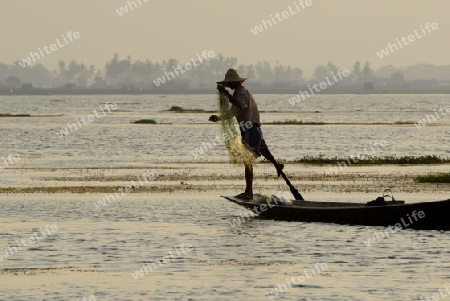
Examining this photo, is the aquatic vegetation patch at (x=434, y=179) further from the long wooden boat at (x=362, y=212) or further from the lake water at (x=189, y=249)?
the long wooden boat at (x=362, y=212)

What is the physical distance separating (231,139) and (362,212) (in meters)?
4.31

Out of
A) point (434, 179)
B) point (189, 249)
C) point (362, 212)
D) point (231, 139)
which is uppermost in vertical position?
point (231, 139)

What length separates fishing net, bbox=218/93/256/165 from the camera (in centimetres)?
2381

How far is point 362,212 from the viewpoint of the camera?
21.5m

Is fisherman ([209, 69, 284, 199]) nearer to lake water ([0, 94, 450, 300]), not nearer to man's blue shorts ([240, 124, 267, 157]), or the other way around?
man's blue shorts ([240, 124, 267, 157])

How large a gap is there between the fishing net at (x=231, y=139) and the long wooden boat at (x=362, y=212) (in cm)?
91

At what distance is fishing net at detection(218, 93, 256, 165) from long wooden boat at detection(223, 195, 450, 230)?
907 mm

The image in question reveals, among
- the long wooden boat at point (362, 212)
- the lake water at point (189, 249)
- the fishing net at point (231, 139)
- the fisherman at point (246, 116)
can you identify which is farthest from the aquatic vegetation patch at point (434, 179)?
the fisherman at point (246, 116)

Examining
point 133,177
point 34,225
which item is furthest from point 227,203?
point 133,177

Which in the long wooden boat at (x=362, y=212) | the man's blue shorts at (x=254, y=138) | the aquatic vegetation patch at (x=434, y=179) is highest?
the man's blue shorts at (x=254, y=138)

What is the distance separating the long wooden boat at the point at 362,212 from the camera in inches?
808

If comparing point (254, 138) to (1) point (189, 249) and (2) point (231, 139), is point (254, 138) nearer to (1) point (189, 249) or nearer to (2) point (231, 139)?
(2) point (231, 139)

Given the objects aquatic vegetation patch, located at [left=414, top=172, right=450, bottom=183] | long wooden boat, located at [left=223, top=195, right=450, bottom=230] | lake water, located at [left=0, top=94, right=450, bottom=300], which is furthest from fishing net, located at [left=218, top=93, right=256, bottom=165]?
aquatic vegetation patch, located at [left=414, top=172, right=450, bottom=183]

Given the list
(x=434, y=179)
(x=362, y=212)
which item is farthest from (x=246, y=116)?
(x=434, y=179)
